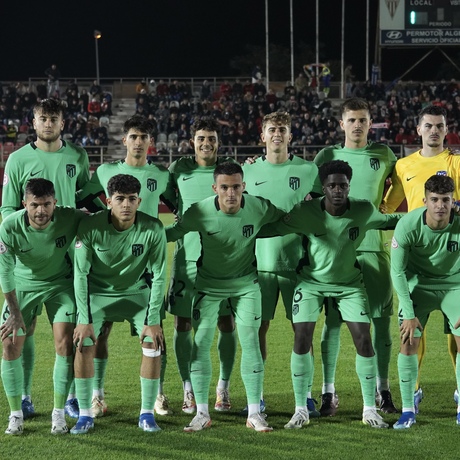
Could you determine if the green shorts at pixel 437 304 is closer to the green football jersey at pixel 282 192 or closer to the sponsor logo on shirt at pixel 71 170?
the green football jersey at pixel 282 192

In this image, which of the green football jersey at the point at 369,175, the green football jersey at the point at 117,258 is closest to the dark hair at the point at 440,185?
the green football jersey at the point at 369,175

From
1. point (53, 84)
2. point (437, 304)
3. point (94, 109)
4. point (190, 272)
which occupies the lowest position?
point (437, 304)

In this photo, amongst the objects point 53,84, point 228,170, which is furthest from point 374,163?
point 53,84

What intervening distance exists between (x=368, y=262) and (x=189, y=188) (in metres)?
1.51

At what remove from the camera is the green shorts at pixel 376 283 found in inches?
249

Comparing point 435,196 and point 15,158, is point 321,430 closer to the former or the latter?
point 435,196

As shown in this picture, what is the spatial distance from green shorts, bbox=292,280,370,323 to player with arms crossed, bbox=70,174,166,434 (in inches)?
39.6

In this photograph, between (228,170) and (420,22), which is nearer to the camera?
(228,170)

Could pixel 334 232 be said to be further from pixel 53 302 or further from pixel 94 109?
pixel 94 109

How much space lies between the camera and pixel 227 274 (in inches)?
236

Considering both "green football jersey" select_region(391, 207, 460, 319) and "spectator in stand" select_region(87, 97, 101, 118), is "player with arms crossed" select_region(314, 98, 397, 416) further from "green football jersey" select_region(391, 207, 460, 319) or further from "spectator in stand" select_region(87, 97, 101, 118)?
"spectator in stand" select_region(87, 97, 101, 118)

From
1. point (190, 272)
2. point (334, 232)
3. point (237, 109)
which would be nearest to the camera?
point (334, 232)

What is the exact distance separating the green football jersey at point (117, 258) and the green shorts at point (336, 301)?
1003 mm

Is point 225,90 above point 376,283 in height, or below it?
above
